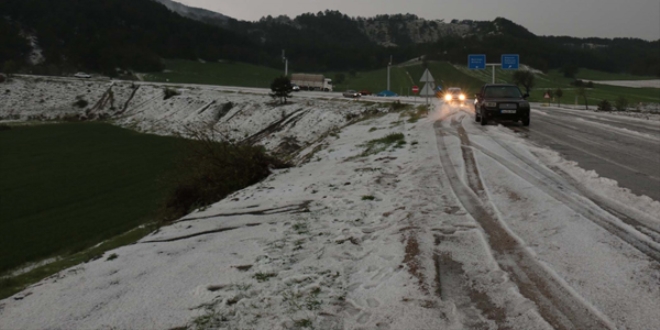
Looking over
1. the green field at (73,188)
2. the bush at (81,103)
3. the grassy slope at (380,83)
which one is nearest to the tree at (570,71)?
the grassy slope at (380,83)

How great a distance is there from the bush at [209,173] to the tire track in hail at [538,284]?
26.7ft

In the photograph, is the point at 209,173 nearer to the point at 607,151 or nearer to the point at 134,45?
the point at 607,151

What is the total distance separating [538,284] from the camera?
477 cm

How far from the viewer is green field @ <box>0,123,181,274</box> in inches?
649

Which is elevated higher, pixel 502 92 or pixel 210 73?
pixel 210 73

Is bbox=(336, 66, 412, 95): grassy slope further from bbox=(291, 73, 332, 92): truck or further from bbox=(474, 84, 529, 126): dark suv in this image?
bbox=(474, 84, 529, 126): dark suv

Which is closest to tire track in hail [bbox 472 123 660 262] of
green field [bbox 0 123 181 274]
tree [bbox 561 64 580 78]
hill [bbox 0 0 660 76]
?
green field [bbox 0 123 181 274]

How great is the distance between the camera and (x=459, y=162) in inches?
463

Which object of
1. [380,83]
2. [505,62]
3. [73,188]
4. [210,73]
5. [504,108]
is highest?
[210,73]

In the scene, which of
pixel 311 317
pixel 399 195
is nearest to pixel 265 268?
pixel 311 317

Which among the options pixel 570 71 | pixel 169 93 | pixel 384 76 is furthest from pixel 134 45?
pixel 570 71

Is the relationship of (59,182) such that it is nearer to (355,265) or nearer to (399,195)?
(399,195)

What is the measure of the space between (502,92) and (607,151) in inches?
318

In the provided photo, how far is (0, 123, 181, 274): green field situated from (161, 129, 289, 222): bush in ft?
10.6
